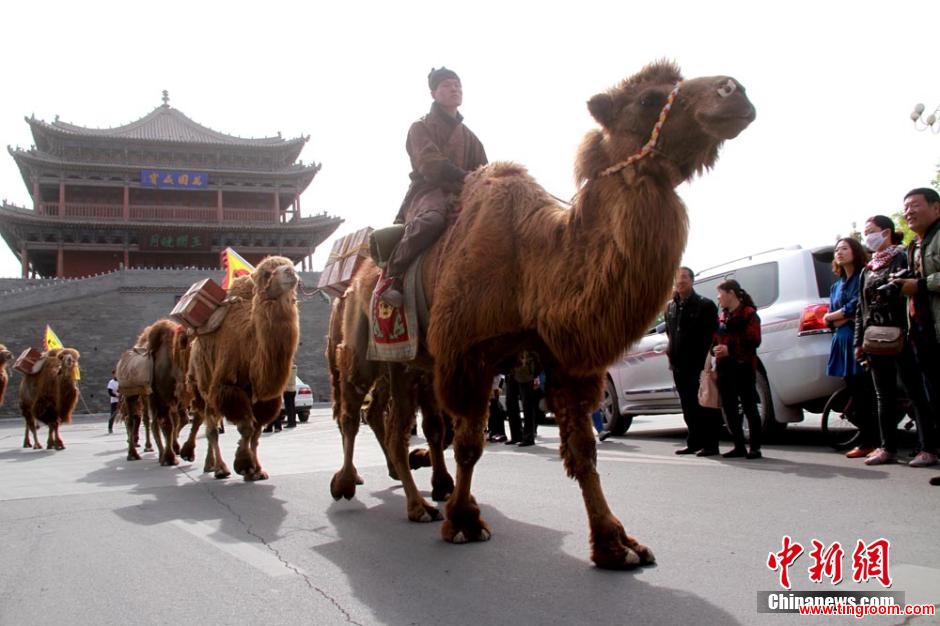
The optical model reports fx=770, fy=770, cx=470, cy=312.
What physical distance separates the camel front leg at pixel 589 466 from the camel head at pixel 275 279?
4.34 meters

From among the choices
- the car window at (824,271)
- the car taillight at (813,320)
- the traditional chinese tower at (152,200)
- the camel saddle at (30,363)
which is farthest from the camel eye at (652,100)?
the traditional chinese tower at (152,200)

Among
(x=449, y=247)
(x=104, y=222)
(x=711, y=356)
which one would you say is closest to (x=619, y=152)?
(x=449, y=247)

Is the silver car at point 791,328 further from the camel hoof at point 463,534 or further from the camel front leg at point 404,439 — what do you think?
the camel hoof at point 463,534

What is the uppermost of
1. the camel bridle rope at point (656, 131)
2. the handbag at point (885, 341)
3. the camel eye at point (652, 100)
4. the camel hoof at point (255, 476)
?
the camel eye at point (652, 100)

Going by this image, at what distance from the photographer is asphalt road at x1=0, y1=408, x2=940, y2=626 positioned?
3.40m

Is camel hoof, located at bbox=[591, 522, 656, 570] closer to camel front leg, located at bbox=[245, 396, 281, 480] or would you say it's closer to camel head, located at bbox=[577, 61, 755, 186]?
camel head, located at bbox=[577, 61, 755, 186]

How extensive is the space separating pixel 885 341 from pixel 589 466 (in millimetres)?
3550

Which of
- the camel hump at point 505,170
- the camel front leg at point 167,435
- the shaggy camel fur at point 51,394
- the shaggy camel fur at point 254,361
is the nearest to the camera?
the camel hump at point 505,170

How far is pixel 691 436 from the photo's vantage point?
27.7ft

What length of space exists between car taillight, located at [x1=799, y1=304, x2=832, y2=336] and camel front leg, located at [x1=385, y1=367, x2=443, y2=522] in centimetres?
461

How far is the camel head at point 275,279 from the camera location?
25.7 ft

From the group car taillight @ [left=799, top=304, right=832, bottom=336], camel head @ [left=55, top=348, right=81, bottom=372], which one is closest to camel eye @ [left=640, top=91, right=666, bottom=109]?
car taillight @ [left=799, top=304, right=832, bottom=336]

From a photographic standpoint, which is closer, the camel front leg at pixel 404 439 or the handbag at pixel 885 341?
the camel front leg at pixel 404 439

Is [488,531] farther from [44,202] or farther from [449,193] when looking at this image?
[44,202]
